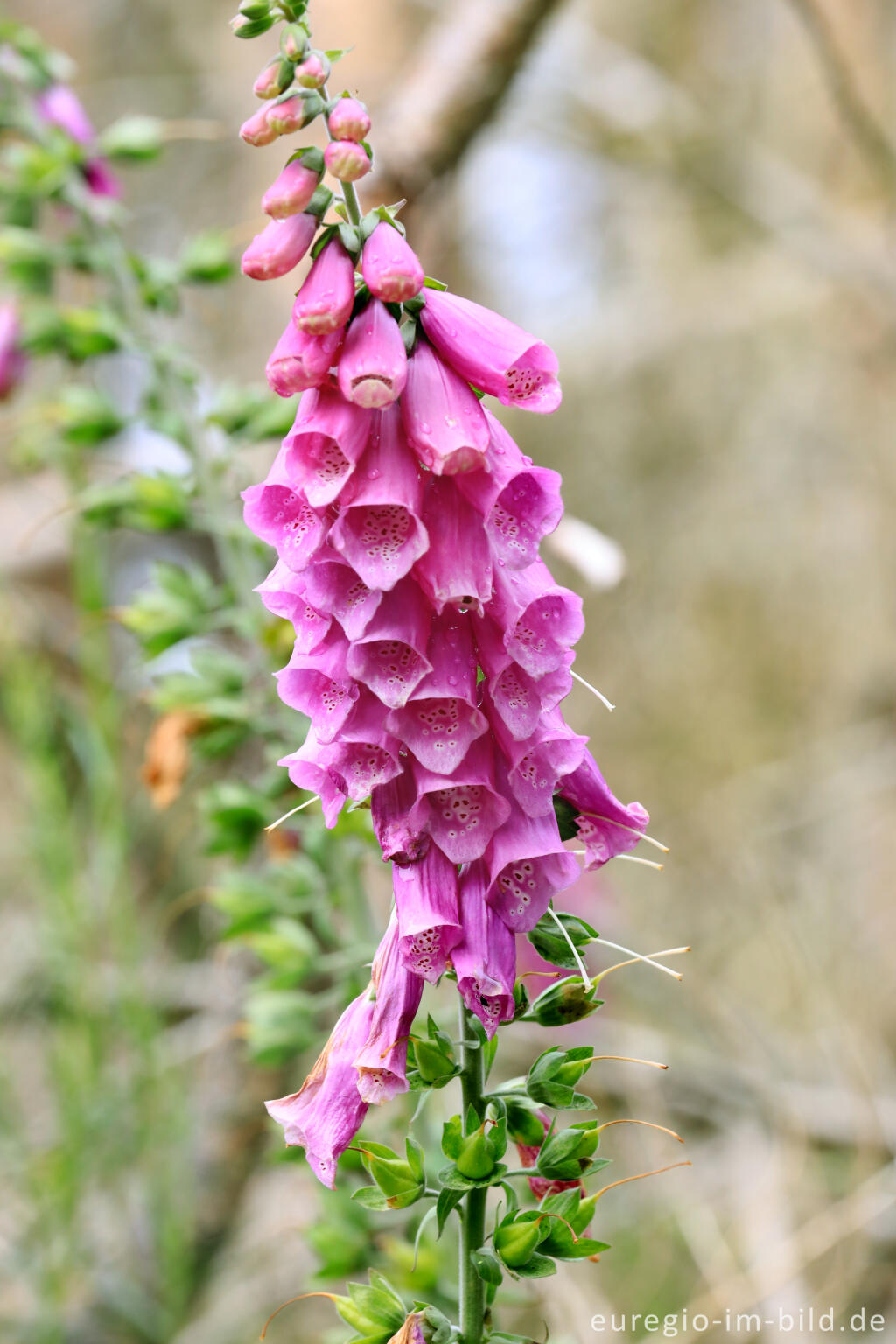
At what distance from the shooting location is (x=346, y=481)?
0.49m

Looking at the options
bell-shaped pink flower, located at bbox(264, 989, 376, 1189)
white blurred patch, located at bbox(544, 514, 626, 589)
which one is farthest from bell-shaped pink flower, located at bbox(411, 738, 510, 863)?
white blurred patch, located at bbox(544, 514, 626, 589)

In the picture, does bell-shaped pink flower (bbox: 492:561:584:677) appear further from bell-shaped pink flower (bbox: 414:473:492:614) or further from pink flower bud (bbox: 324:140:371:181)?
pink flower bud (bbox: 324:140:371:181)

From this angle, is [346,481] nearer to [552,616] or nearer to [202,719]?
[552,616]

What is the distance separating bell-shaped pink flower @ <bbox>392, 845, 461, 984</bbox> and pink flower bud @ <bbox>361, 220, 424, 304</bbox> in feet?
0.91

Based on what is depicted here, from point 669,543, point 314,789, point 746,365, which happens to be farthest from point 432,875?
point 746,365

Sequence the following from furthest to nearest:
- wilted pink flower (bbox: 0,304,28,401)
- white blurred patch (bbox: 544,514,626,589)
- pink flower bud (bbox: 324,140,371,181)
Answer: wilted pink flower (bbox: 0,304,28,401), white blurred patch (bbox: 544,514,626,589), pink flower bud (bbox: 324,140,371,181)

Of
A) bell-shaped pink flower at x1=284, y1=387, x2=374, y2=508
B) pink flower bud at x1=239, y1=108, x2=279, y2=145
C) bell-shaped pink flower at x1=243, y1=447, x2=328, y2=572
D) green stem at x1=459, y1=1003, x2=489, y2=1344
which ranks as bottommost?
green stem at x1=459, y1=1003, x2=489, y2=1344

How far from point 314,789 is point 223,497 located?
0.67 m

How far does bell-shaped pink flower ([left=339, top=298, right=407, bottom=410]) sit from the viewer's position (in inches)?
18.4

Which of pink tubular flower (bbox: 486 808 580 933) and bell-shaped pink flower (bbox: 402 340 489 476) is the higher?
bell-shaped pink flower (bbox: 402 340 489 476)

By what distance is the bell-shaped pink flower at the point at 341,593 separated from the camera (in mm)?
489

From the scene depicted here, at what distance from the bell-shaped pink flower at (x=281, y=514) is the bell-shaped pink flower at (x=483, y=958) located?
193mm

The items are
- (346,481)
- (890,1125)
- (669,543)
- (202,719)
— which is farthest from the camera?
(669,543)

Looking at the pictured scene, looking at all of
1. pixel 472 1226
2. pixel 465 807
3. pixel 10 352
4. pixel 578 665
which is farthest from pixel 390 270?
pixel 578 665
